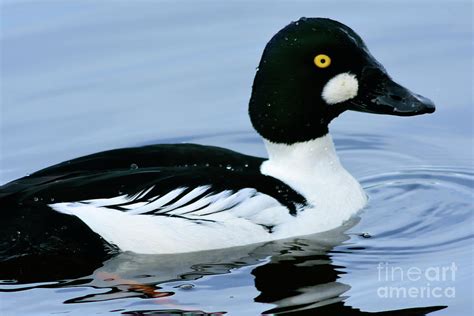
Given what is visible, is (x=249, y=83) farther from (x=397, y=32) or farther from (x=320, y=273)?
(x=320, y=273)

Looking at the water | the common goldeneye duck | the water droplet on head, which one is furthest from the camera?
the common goldeneye duck

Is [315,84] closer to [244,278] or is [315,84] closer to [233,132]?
[244,278]

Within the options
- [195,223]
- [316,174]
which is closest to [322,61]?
[316,174]

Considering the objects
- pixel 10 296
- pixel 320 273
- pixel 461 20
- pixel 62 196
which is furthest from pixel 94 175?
pixel 461 20

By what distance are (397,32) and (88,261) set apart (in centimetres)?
531

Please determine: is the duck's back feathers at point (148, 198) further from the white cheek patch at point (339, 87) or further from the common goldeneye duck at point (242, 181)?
the white cheek patch at point (339, 87)

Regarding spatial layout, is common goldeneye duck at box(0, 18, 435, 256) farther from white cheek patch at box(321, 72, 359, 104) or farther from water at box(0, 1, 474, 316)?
water at box(0, 1, 474, 316)

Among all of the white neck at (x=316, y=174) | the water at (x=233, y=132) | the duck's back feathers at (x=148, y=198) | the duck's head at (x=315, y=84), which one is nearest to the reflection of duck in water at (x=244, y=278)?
the water at (x=233, y=132)

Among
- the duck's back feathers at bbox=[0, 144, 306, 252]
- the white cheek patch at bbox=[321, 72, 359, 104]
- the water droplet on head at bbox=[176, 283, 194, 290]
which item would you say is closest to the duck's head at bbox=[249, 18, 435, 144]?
the white cheek patch at bbox=[321, 72, 359, 104]

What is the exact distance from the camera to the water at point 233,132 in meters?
9.04

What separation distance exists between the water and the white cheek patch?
94 centimetres

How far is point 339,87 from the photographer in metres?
10.1

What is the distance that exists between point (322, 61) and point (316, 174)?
0.84m

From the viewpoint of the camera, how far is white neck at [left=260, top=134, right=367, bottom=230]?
395 inches
